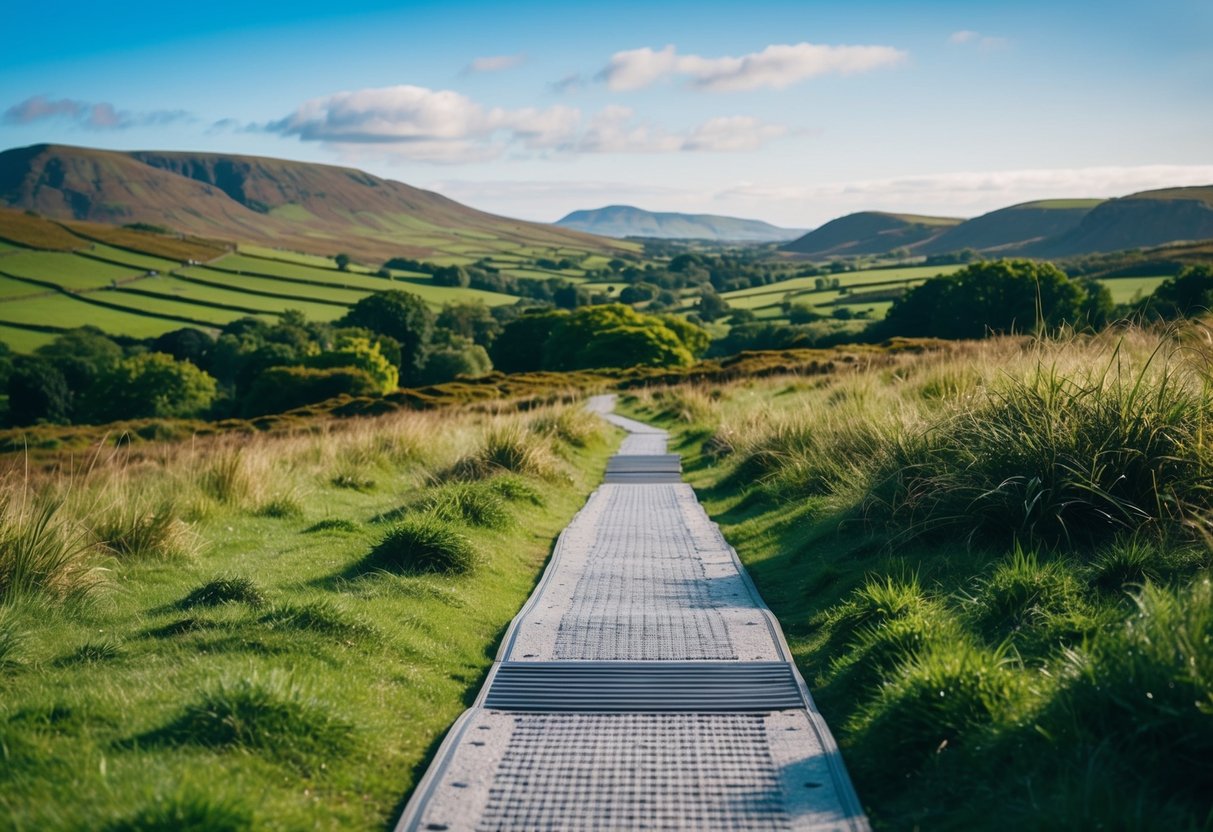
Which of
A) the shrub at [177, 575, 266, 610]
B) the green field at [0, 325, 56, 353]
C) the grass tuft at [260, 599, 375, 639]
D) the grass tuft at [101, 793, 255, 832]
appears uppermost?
the grass tuft at [101, 793, 255, 832]

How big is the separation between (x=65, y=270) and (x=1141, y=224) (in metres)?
150

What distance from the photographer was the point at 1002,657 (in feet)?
16.4

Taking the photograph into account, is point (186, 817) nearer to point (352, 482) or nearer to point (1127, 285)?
point (352, 482)

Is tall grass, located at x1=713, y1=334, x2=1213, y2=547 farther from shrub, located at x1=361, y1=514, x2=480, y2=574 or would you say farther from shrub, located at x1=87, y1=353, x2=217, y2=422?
shrub, located at x1=87, y1=353, x2=217, y2=422

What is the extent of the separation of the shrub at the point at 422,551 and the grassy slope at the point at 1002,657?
2.86 meters

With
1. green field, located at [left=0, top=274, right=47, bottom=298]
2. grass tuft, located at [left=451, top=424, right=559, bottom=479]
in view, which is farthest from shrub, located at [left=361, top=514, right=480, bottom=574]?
green field, located at [left=0, top=274, right=47, bottom=298]

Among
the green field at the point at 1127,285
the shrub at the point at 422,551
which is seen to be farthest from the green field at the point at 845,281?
the shrub at the point at 422,551

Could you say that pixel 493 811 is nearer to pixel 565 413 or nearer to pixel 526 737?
pixel 526 737

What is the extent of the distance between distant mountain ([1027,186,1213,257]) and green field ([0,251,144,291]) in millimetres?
129661

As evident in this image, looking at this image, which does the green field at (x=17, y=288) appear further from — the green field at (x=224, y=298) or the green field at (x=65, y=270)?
the green field at (x=224, y=298)

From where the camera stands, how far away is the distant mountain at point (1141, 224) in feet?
424

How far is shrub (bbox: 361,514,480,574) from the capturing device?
8.71 meters

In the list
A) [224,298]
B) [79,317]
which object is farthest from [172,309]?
[79,317]

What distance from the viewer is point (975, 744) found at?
13.7 ft
